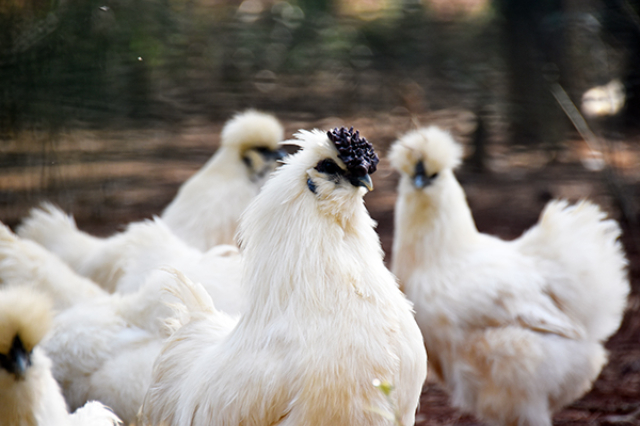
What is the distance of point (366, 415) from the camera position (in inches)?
81.7

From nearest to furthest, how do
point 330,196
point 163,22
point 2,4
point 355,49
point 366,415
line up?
point 366,415 → point 330,196 → point 2,4 → point 163,22 → point 355,49

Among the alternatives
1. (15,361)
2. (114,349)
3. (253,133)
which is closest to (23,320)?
(15,361)

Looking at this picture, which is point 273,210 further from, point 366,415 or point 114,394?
point 114,394

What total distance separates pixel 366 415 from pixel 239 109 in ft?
20.5

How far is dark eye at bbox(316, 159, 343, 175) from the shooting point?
87.7 inches

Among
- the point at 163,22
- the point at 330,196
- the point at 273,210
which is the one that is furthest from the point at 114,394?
the point at 163,22

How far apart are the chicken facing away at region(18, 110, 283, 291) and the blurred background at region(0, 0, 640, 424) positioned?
1819 millimetres

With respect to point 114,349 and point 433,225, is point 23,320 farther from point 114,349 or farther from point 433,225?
point 433,225

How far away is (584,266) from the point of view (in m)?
3.79

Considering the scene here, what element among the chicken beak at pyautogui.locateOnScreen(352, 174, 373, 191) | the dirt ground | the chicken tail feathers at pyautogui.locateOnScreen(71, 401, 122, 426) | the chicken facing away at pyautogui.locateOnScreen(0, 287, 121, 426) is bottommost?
the dirt ground

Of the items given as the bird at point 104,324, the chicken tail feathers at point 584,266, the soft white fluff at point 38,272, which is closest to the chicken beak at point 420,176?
the chicken tail feathers at point 584,266

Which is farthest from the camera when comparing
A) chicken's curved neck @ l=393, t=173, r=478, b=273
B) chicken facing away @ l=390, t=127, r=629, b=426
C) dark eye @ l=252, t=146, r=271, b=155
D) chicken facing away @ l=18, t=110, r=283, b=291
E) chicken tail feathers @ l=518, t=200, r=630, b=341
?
dark eye @ l=252, t=146, r=271, b=155

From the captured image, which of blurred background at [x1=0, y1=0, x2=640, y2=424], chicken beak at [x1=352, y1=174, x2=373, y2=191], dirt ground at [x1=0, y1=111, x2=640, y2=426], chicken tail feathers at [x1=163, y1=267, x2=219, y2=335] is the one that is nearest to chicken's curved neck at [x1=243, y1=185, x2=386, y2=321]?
chicken beak at [x1=352, y1=174, x2=373, y2=191]

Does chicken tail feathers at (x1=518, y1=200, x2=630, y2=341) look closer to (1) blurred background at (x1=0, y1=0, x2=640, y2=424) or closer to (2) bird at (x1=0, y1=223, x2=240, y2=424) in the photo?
(2) bird at (x1=0, y1=223, x2=240, y2=424)
